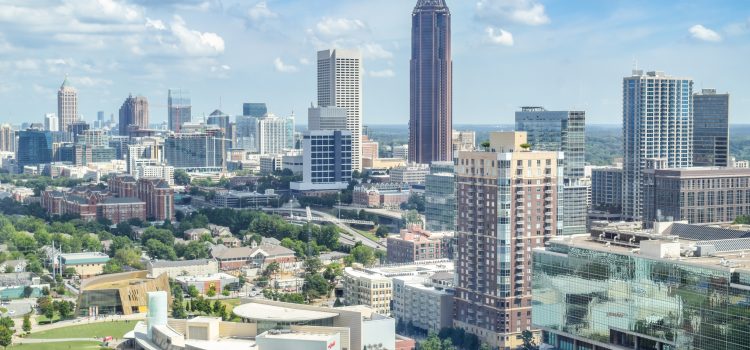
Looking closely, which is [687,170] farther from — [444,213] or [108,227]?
[108,227]

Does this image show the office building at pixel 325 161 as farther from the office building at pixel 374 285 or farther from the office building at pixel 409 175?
the office building at pixel 374 285

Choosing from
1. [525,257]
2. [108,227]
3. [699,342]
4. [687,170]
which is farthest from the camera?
[108,227]

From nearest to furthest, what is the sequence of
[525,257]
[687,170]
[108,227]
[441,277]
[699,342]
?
[699,342], [525,257], [441,277], [687,170], [108,227]

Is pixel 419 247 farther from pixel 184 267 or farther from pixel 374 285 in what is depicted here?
pixel 184 267

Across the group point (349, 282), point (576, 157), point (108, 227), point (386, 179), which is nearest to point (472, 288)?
point (349, 282)

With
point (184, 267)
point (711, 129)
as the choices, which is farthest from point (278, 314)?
point (711, 129)

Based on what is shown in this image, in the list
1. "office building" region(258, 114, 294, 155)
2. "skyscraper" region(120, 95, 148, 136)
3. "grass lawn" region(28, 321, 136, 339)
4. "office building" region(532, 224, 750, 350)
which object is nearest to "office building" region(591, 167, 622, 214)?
"grass lawn" region(28, 321, 136, 339)
